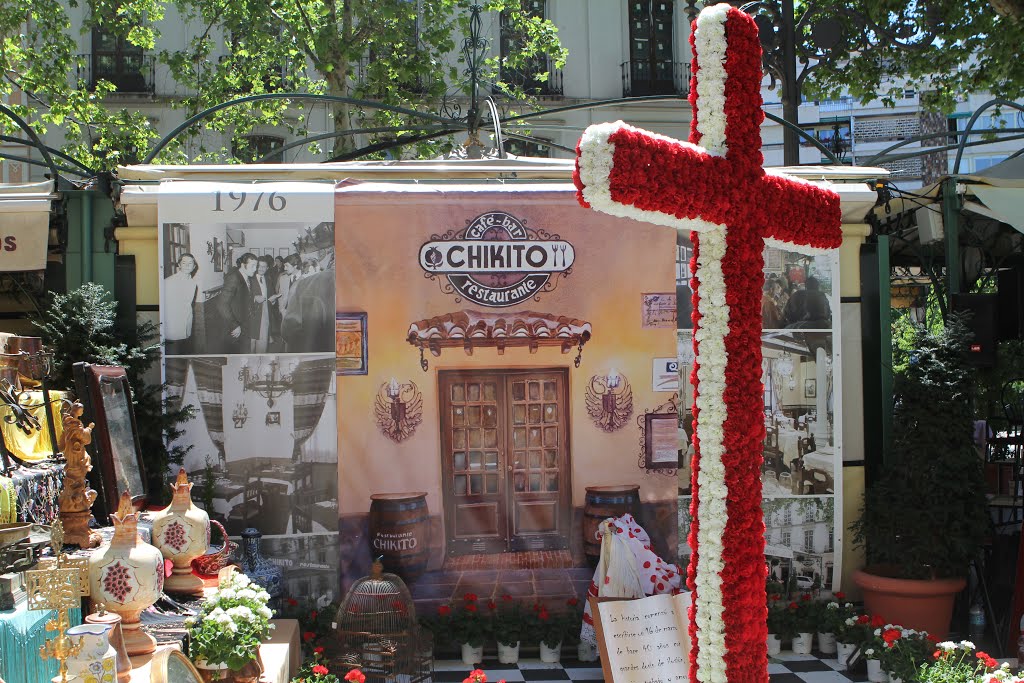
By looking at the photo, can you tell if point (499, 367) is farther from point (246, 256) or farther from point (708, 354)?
point (708, 354)

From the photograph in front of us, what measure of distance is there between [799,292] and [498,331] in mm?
2277

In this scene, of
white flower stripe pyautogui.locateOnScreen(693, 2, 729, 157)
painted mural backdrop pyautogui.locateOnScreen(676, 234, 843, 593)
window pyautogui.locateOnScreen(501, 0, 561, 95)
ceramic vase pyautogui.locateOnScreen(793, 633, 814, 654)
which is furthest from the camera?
window pyautogui.locateOnScreen(501, 0, 561, 95)

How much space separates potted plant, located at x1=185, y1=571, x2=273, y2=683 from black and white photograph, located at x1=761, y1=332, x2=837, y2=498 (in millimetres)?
4045

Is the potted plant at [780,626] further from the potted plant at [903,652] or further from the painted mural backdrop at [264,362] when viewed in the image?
the painted mural backdrop at [264,362]

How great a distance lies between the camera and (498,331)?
294 inches

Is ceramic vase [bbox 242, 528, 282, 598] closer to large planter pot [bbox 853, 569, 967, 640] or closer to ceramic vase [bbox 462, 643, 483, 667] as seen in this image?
ceramic vase [bbox 462, 643, 483, 667]

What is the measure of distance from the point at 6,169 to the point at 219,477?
1576 cm

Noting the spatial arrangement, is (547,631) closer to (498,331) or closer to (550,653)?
(550,653)

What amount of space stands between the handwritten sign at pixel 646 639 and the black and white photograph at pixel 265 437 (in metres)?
2.10

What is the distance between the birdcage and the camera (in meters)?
6.15


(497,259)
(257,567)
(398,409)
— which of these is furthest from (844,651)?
(257,567)

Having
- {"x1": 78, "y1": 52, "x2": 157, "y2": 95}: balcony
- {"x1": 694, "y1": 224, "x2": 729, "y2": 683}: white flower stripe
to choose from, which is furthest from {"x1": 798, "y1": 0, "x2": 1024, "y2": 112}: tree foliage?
{"x1": 78, "y1": 52, "x2": 157, "y2": 95}: balcony

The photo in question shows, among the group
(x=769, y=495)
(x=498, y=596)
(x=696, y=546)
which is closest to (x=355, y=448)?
(x=498, y=596)

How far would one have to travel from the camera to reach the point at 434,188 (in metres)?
7.34
